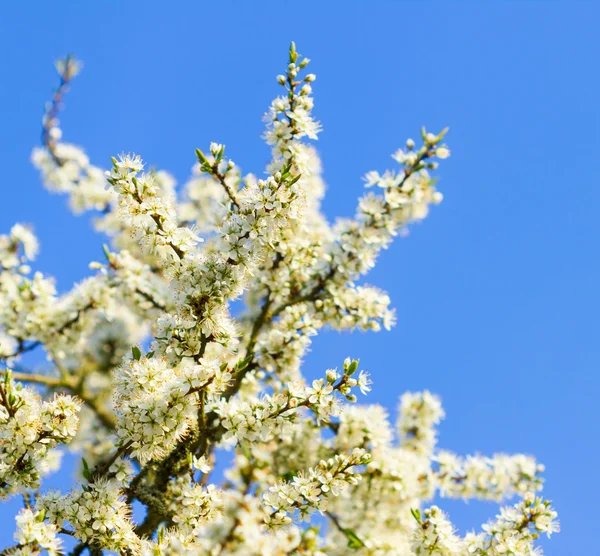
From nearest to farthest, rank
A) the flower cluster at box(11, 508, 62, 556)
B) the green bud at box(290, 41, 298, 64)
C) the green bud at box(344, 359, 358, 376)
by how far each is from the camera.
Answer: the flower cluster at box(11, 508, 62, 556) < the green bud at box(344, 359, 358, 376) < the green bud at box(290, 41, 298, 64)

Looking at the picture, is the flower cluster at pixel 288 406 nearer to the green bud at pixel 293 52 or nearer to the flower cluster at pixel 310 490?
the flower cluster at pixel 310 490

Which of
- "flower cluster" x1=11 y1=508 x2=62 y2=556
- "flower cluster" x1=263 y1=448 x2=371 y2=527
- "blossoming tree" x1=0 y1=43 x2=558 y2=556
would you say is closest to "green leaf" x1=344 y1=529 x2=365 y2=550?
"blossoming tree" x1=0 y1=43 x2=558 y2=556

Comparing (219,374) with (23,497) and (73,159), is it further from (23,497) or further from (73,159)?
(73,159)

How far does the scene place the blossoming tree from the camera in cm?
450

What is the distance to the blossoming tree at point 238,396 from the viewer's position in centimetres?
450

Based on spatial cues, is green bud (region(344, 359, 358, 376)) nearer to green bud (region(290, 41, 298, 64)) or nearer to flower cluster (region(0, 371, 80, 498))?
flower cluster (region(0, 371, 80, 498))

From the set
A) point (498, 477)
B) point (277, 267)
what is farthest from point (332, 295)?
point (498, 477)

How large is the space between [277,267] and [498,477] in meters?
4.41

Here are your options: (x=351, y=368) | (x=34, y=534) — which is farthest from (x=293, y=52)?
(x=34, y=534)

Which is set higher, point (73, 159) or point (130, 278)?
point (73, 159)

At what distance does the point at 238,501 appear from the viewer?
2.78 m

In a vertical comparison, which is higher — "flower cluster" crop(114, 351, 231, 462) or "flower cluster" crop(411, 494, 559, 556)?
"flower cluster" crop(411, 494, 559, 556)

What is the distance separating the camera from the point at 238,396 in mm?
6289

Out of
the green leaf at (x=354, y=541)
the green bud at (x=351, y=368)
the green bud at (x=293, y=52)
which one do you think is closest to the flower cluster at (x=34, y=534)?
the green bud at (x=351, y=368)
